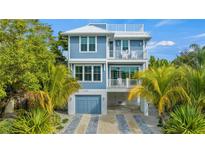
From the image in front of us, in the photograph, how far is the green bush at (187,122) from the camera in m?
10.4

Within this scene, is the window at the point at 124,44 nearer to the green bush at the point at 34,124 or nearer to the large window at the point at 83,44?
the large window at the point at 83,44

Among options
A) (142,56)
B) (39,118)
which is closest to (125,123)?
(39,118)

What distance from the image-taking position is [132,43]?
839 inches

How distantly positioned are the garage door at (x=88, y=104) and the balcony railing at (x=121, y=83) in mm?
1748

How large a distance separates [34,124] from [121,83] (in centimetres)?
1028

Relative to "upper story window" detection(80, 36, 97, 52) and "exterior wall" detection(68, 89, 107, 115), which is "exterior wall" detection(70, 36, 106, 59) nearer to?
"upper story window" detection(80, 36, 97, 52)

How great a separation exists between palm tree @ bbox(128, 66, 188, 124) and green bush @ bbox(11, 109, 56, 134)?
4.54m

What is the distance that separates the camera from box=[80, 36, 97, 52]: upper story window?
18359 mm

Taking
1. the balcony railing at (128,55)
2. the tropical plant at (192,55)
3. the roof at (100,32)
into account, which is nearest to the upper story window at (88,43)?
the roof at (100,32)

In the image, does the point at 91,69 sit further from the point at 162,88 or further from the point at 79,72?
the point at 162,88

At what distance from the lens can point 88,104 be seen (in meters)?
18.6
